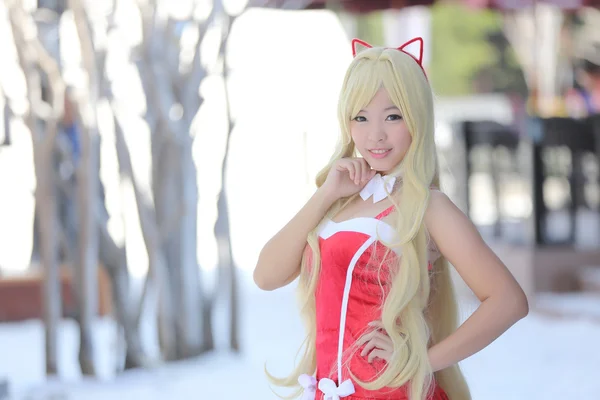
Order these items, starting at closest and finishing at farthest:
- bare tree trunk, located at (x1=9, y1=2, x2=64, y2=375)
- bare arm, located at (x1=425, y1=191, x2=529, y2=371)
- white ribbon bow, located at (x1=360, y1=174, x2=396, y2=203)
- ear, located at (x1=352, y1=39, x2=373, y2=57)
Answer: bare arm, located at (x1=425, y1=191, x2=529, y2=371) < white ribbon bow, located at (x1=360, y1=174, x2=396, y2=203) < ear, located at (x1=352, y1=39, x2=373, y2=57) < bare tree trunk, located at (x1=9, y1=2, x2=64, y2=375)

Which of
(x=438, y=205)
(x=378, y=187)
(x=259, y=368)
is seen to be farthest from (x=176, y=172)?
(x=438, y=205)

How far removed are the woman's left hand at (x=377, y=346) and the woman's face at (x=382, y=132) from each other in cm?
31

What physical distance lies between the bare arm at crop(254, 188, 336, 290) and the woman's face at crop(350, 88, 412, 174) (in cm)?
12

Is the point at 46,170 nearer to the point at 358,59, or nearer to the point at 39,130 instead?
the point at 39,130

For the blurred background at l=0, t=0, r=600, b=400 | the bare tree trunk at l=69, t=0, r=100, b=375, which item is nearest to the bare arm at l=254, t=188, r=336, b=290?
the blurred background at l=0, t=0, r=600, b=400

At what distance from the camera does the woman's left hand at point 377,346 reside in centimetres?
157

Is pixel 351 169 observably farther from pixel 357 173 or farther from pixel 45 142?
pixel 45 142

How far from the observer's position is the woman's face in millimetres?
1617

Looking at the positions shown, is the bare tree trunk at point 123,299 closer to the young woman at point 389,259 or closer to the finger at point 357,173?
the young woman at point 389,259

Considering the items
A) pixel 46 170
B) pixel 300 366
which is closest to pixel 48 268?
pixel 46 170

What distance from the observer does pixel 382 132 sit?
1619 mm

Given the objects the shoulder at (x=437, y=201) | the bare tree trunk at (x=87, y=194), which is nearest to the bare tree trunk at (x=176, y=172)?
the bare tree trunk at (x=87, y=194)

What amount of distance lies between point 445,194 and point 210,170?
12.3 ft

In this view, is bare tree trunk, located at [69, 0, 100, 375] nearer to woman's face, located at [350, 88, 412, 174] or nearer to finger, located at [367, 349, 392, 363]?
woman's face, located at [350, 88, 412, 174]
